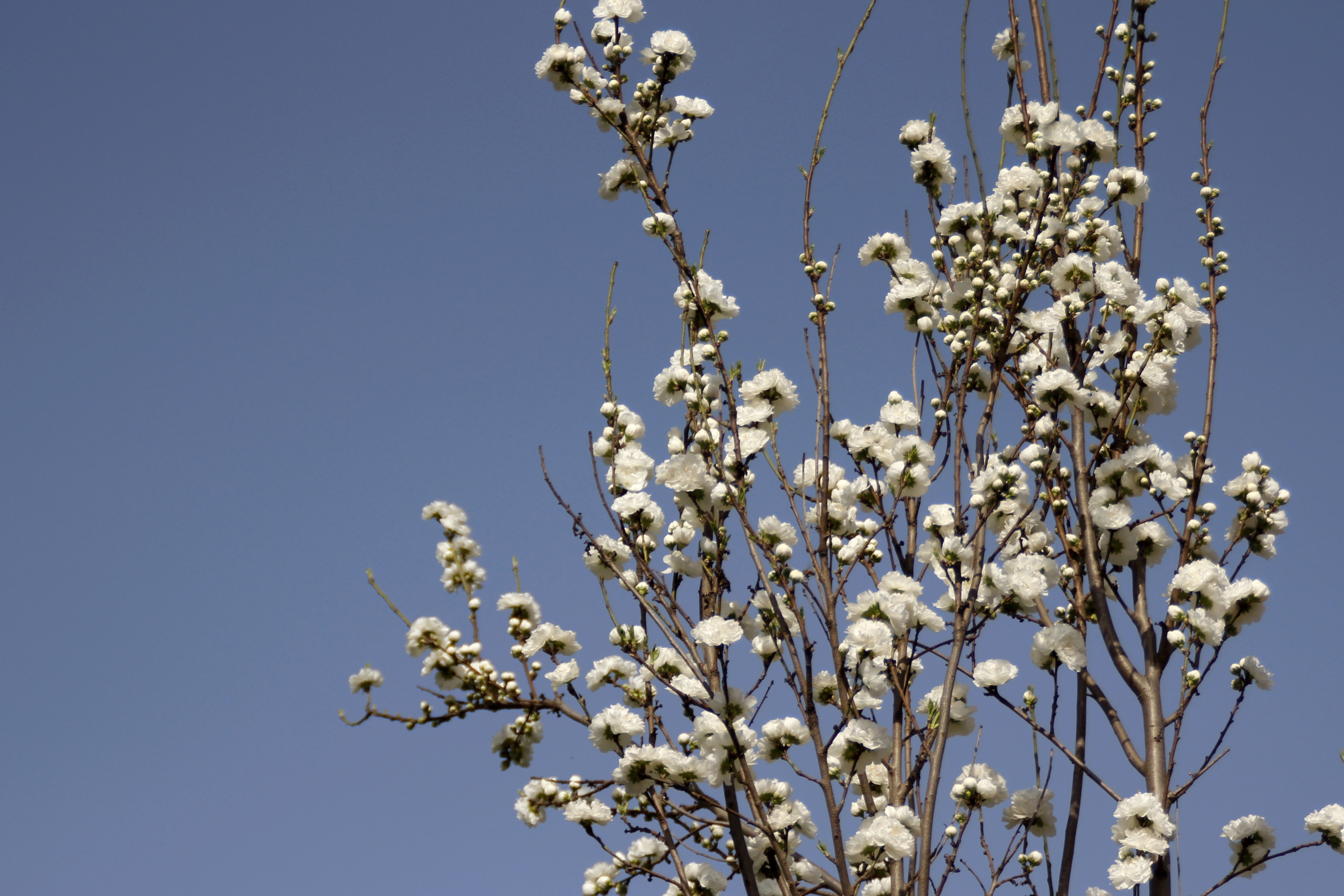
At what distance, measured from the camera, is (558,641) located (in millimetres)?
2885

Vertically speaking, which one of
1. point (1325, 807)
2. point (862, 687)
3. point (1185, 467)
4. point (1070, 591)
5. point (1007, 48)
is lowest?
point (1325, 807)

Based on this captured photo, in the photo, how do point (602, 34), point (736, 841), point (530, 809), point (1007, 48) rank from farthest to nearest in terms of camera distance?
point (1007, 48) → point (602, 34) → point (530, 809) → point (736, 841)

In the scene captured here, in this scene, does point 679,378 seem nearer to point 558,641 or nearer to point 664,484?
point 664,484

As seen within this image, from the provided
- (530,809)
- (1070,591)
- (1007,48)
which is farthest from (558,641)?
(1007,48)

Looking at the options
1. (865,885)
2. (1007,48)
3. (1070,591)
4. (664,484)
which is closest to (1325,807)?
(1070,591)

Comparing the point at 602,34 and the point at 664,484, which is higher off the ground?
the point at 602,34

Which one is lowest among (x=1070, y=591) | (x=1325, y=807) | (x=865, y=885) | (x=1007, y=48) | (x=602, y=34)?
(x=865, y=885)

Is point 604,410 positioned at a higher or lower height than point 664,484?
higher

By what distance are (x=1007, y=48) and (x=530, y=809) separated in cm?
329

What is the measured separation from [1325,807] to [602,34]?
3157 millimetres

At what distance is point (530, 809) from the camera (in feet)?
9.21

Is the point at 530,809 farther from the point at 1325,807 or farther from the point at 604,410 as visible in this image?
the point at 1325,807

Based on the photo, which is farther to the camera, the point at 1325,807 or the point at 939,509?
the point at 939,509

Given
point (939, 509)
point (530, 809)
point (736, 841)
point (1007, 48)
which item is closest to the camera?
point (736, 841)
